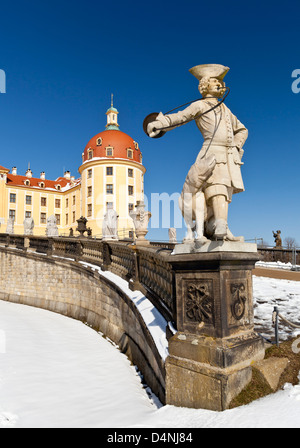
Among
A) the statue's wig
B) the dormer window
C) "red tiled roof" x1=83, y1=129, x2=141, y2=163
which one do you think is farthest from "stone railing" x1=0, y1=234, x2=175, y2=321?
"red tiled roof" x1=83, y1=129, x2=141, y2=163

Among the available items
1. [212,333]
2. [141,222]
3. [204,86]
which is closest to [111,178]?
[141,222]

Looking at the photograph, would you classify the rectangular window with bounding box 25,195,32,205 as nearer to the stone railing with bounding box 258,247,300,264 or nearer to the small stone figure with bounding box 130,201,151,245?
the stone railing with bounding box 258,247,300,264

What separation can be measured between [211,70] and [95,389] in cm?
493

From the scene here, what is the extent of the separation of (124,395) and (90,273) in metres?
A: 5.84

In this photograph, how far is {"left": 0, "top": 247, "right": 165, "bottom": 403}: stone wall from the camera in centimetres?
499

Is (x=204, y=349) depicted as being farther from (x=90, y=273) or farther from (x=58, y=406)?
(x=90, y=273)

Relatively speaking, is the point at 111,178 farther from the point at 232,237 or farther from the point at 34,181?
the point at 232,237

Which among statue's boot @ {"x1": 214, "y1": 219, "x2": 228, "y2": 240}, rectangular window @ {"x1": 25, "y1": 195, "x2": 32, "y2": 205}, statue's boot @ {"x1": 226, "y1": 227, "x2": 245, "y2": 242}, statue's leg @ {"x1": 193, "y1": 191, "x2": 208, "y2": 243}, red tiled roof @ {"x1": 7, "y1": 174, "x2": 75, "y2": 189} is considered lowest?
statue's boot @ {"x1": 226, "y1": 227, "x2": 245, "y2": 242}

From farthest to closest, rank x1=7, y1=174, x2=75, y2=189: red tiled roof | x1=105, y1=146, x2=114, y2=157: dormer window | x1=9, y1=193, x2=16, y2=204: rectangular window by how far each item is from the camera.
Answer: x1=7, y1=174, x2=75, y2=189: red tiled roof → x1=9, y1=193, x2=16, y2=204: rectangular window → x1=105, y1=146, x2=114, y2=157: dormer window

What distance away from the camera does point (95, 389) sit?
184 inches

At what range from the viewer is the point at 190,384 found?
3045 mm

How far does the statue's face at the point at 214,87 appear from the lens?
370 cm
